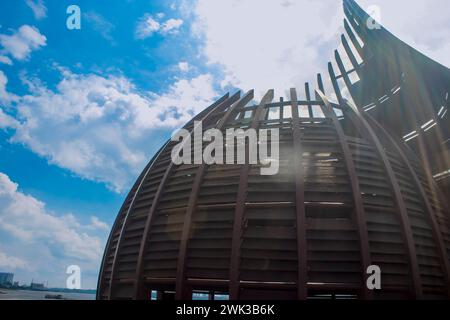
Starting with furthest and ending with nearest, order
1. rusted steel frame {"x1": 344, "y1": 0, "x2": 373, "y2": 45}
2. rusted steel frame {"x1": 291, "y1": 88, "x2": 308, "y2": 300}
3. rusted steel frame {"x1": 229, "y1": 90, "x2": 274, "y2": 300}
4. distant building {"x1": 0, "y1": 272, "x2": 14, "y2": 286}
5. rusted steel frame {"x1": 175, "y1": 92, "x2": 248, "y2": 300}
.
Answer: distant building {"x1": 0, "y1": 272, "x2": 14, "y2": 286} → rusted steel frame {"x1": 344, "y1": 0, "x2": 373, "y2": 45} → rusted steel frame {"x1": 175, "y1": 92, "x2": 248, "y2": 300} → rusted steel frame {"x1": 229, "y1": 90, "x2": 274, "y2": 300} → rusted steel frame {"x1": 291, "y1": 88, "x2": 308, "y2": 300}

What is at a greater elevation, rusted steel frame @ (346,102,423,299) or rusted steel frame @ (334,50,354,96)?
rusted steel frame @ (334,50,354,96)

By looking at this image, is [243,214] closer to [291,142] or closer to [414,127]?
[291,142]

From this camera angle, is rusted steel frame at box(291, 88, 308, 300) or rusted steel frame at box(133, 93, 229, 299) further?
rusted steel frame at box(133, 93, 229, 299)

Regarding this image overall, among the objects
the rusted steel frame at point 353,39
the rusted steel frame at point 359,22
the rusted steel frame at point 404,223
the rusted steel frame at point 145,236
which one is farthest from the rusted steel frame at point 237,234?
the rusted steel frame at point 353,39

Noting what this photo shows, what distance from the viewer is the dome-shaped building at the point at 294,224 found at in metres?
9.43

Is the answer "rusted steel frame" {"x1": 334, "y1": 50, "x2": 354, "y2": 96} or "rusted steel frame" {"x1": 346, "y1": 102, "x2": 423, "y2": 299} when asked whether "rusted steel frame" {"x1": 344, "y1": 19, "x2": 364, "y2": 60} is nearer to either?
"rusted steel frame" {"x1": 334, "y1": 50, "x2": 354, "y2": 96}

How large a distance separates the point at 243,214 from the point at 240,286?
6.82 feet

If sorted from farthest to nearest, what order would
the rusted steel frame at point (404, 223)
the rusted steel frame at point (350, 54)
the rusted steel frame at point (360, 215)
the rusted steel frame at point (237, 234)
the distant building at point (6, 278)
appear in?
the distant building at point (6, 278) < the rusted steel frame at point (350, 54) < the rusted steel frame at point (404, 223) < the rusted steel frame at point (237, 234) < the rusted steel frame at point (360, 215)

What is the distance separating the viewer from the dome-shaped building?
9.43 meters

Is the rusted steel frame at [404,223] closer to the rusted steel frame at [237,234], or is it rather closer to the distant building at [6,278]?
the rusted steel frame at [237,234]

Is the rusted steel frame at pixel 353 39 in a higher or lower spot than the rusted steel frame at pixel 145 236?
higher

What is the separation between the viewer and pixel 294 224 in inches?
390

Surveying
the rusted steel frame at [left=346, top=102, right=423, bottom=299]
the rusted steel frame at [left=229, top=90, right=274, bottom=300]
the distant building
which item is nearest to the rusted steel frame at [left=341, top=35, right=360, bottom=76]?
the rusted steel frame at [left=346, top=102, right=423, bottom=299]

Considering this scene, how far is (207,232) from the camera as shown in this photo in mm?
10344
